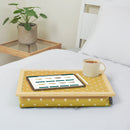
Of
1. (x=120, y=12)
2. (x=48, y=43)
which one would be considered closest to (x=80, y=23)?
(x=48, y=43)

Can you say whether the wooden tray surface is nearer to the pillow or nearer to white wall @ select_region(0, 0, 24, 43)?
the pillow

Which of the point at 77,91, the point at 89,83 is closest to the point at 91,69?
the point at 89,83

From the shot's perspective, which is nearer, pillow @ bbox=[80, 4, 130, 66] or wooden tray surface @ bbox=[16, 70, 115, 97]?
wooden tray surface @ bbox=[16, 70, 115, 97]

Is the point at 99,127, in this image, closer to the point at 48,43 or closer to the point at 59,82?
the point at 59,82

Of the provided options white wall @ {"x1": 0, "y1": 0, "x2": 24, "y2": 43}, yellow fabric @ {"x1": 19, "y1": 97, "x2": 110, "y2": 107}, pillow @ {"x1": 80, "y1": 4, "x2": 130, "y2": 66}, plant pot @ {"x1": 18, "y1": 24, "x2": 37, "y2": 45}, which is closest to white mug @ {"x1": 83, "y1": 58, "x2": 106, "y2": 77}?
yellow fabric @ {"x1": 19, "y1": 97, "x2": 110, "y2": 107}

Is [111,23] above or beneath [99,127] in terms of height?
above

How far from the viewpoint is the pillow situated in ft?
4.58

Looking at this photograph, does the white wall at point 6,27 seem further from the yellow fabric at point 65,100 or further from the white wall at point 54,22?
the yellow fabric at point 65,100

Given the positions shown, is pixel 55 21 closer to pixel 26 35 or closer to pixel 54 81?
pixel 26 35

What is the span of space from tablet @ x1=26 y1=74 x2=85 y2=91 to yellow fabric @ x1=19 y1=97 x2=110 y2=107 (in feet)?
0.17

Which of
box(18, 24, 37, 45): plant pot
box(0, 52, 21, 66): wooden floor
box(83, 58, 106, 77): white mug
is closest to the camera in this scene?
box(83, 58, 106, 77): white mug

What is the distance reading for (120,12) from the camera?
150 centimetres

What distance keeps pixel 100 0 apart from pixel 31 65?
39.4 inches

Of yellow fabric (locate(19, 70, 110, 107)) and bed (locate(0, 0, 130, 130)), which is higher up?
yellow fabric (locate(19, 70, 110, 107))
